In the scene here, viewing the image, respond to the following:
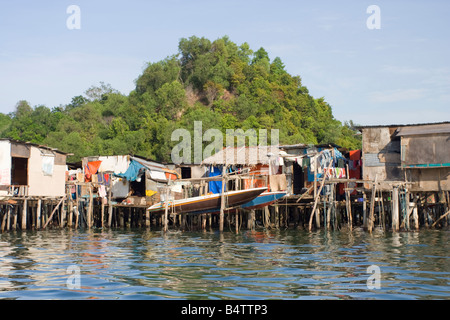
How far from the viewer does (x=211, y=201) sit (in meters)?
29.8

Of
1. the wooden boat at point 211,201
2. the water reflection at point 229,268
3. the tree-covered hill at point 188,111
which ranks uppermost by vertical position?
the tree-covered hill at point 188,111

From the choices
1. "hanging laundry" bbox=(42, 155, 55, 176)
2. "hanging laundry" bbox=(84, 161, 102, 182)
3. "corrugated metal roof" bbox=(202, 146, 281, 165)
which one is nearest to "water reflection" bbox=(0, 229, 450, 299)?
"hanging laundry" bbox=(42, 155, 55, 176)

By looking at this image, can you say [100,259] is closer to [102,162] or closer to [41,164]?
[41,164]

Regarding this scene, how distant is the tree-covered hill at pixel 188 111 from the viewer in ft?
181

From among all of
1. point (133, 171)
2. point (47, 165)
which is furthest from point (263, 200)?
point (47, 165)

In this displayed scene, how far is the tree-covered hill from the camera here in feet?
181

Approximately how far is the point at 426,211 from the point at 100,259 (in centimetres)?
2018

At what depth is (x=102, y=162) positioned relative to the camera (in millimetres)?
39031

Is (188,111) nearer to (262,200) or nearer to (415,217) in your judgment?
(262,200)

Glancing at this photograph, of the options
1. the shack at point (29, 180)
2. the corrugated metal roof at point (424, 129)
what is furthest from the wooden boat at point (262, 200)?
the shack at point (29, 180)

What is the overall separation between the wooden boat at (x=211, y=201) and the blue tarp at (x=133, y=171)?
21.3ft

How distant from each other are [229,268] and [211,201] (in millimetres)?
15227

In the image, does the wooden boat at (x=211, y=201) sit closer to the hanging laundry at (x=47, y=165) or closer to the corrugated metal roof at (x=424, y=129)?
the hanging laundry at (x=47, y=165)
